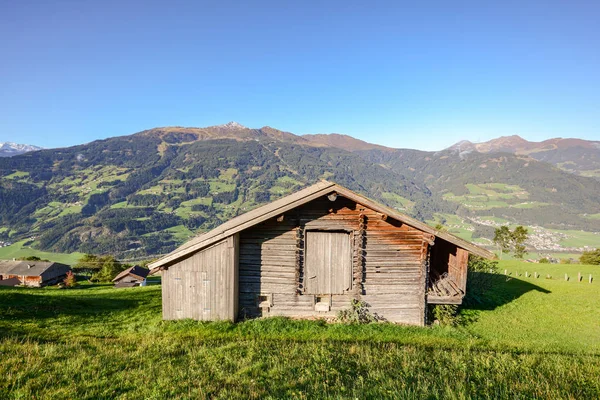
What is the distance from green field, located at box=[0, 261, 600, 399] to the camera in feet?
23.5

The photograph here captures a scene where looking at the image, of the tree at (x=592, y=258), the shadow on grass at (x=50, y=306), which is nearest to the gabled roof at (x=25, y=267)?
the shadow on grass at (x=50, y=306)

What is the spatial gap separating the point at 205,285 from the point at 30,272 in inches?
3075

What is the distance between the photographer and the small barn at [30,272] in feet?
220

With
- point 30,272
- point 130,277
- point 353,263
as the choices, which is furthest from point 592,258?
point 30,272

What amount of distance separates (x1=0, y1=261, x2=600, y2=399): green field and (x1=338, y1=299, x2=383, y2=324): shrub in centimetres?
52

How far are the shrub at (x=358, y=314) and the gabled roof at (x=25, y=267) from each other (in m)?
80.4

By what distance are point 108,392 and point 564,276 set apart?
41536 mm

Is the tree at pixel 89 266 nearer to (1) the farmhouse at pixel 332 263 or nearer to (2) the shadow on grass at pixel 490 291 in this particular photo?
(1) the farmhouse at pixel 332 263

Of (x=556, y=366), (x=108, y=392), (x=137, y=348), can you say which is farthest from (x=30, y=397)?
(x=556, y=366)

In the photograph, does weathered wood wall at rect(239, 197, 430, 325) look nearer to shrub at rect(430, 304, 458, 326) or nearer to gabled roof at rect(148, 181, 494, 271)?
gabled roof at rect(148, 181, 494, 271)

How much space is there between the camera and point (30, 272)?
67.8 m

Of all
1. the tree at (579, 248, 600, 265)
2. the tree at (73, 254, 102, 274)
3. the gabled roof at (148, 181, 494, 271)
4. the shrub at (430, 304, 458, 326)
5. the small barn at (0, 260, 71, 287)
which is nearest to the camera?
the gabled roof at (148, 181, 494, 271)

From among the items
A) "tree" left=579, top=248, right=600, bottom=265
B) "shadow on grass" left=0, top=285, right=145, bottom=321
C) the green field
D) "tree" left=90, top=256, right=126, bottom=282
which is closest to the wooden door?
the green field

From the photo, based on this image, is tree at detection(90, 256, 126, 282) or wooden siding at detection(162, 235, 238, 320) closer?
wooden siding at detection(162, 235, 238, 320)
